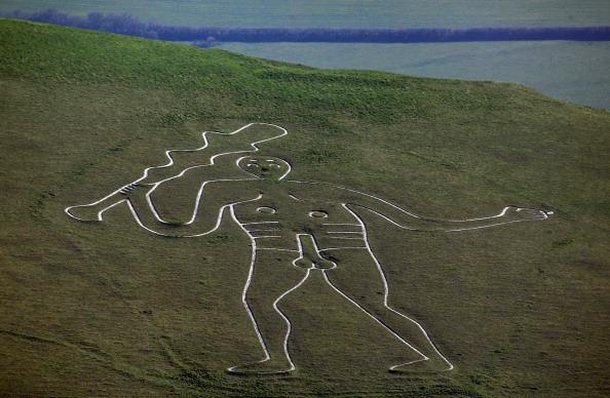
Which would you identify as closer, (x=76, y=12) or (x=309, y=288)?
(x=309, y=288)

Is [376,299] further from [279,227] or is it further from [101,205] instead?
[101,205]

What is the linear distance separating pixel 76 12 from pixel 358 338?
34723 mm

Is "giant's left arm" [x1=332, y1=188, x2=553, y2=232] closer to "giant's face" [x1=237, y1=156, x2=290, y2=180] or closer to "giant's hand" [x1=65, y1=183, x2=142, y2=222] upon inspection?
"giant's face" [x1=237, y1=156, x2=290, y2=180]

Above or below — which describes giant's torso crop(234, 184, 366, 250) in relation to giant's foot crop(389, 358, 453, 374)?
above

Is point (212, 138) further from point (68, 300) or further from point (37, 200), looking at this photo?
point (68, 300)

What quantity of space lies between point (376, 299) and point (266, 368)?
148 inches

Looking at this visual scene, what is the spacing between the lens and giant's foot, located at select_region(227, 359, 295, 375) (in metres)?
22.5

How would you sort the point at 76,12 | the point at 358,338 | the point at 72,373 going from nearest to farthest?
the point at 72,373 → the point at 358,338 → the point at 76,12

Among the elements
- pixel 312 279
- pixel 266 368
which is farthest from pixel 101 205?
pixel 266 368

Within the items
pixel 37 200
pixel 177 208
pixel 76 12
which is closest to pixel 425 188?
pixel 177 208

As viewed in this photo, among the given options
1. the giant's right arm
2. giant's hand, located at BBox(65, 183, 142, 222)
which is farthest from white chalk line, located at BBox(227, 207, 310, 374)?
giant's hand, located at BBox(65, 183, 142, 222)

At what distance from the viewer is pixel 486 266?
90.0 ft

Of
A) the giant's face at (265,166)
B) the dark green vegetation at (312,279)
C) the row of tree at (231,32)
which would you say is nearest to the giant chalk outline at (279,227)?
the giant's face at (265,166)

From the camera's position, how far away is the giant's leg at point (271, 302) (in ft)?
74.7
